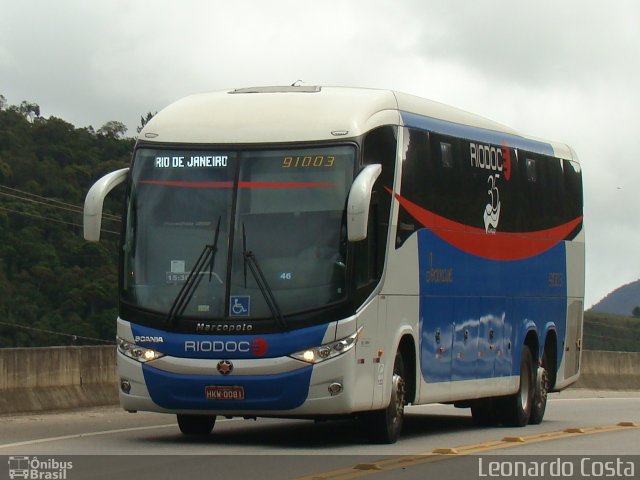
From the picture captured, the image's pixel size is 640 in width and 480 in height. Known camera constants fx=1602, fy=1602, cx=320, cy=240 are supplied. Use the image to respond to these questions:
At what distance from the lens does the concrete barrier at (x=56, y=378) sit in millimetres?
20719

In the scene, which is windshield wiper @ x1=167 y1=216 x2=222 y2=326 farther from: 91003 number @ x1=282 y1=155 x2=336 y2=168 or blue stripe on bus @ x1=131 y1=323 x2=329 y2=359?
91003 number @ x1=282 y1=155 x2=336 y2=168

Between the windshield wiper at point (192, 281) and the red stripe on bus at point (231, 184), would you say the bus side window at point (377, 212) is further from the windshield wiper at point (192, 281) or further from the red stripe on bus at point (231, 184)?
the windshield wiper at point (192, 281)

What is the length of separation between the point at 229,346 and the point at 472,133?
5.79 m

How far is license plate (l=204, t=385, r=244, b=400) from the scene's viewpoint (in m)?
16.1

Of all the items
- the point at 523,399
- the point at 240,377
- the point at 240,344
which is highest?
the point at 240,344

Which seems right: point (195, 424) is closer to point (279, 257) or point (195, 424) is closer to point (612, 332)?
point (279, 257)

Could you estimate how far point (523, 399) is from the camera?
2231 cm

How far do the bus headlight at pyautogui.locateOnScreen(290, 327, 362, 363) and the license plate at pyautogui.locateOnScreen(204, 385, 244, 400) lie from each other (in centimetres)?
65

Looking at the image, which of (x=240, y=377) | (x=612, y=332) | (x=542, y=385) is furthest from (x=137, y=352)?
(x=612, y=332)

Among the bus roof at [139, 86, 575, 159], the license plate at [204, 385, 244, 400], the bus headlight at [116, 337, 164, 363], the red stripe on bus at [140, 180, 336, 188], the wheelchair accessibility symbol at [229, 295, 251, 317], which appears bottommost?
the license plate at [204, 385, 244, 400]

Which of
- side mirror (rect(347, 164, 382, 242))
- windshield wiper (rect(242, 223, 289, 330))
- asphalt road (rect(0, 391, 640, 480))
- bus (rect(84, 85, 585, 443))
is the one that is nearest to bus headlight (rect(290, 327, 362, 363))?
bus (rect(84, 85, 585, 443))

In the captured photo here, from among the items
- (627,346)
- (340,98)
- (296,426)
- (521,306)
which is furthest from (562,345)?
(627,346)
